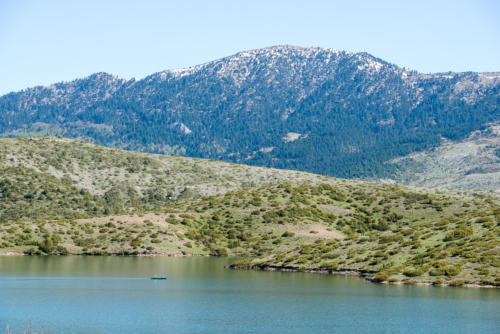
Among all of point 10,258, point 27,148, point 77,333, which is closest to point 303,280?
point 77,333

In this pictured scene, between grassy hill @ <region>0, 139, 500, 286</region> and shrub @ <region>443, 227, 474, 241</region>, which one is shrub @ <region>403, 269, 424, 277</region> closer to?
grassy hill @ <region>0, 139, 500, 286</region>

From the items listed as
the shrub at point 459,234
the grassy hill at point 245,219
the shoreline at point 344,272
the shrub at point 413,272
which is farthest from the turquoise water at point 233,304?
the shrub at point 459,234

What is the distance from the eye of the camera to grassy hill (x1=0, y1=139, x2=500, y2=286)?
Result: 76.7 m

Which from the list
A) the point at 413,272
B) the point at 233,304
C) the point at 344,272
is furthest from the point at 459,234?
the point at 233,304

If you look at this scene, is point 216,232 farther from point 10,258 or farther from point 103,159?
point 103,159

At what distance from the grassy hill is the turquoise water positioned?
720 cm

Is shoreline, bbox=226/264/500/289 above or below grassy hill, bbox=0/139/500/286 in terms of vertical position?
below

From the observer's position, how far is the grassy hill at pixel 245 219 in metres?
76.7

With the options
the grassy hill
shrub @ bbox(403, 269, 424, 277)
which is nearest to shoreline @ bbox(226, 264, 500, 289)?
the grassy hill

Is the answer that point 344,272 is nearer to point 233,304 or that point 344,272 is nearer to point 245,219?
point 233,304

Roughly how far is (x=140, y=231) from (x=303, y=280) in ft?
173

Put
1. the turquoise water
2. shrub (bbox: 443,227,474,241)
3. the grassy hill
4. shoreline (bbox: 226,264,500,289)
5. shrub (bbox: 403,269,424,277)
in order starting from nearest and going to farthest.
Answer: the turquoise water
shoreline (bbox: 226,264,500,289)
shrub (bbox: 403,269,424,277)
the grassy hill
shrub (bbox: 443,227,474,241)

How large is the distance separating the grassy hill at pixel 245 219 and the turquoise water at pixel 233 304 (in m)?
7.20

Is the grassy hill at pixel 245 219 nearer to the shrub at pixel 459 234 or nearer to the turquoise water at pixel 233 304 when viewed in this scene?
the shrub at pixel 459 234
